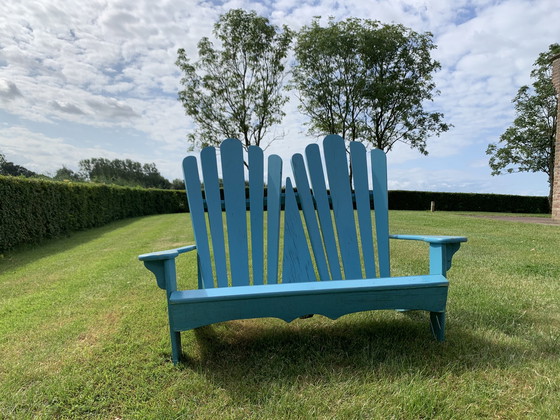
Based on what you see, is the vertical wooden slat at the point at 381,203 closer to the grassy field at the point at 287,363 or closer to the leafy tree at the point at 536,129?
the grassy field at the point at 287,363

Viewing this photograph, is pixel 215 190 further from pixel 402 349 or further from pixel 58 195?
pixel 58 195

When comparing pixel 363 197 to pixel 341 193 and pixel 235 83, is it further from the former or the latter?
pixel 235 83

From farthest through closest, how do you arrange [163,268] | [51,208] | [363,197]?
1. [51,208]
2. [363,197]
3. [163,268]

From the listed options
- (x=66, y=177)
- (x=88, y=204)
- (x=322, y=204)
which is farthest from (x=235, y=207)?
(x=66, y=177)

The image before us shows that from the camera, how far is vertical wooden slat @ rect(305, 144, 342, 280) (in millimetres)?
2582

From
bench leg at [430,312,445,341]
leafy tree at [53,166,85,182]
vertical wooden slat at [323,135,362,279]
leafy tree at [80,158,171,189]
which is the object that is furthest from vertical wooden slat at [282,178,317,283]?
leafy tree at [80,158,171,189]

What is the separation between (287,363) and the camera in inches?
77.3

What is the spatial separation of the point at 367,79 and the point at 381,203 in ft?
68.0

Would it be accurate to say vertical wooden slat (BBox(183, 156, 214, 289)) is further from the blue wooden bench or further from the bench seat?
the bench seat

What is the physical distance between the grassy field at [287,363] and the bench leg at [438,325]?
0.19 feet

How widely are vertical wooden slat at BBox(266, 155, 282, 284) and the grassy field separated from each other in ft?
1.59

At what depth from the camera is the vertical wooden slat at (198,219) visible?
7.91 feet

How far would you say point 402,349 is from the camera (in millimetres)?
2084

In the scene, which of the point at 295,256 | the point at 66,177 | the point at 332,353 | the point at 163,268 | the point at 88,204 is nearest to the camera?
the point at 163,268
